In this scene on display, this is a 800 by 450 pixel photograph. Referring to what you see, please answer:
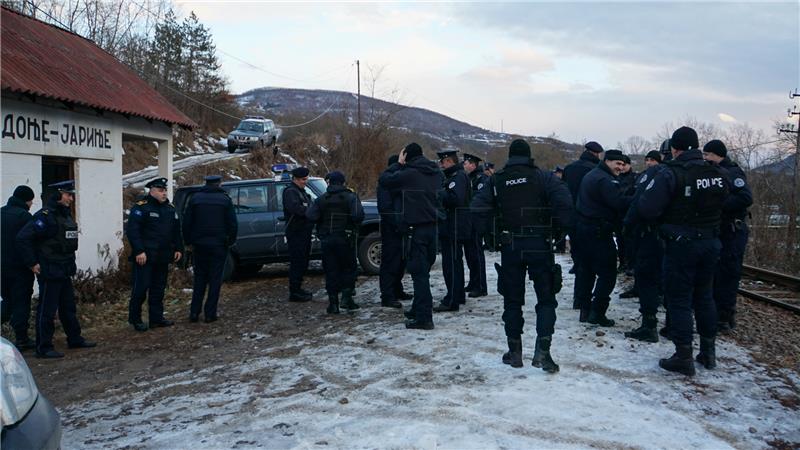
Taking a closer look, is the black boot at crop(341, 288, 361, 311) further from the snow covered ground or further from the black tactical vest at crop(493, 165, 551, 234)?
the black tactical vest at crop(493, 165, 551, 234)

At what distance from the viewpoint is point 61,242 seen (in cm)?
628

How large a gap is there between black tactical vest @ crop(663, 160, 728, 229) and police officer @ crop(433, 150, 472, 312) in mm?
2710

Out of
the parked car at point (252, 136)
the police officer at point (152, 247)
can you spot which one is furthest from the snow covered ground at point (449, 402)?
the parked car at point (252, 136)

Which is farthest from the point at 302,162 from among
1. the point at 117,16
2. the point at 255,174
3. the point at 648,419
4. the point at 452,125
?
the point at 452,125

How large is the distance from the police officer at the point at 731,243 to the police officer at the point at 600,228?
99cm

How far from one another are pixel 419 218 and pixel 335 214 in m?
1.35

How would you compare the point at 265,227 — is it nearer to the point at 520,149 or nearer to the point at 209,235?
the point at 209,235

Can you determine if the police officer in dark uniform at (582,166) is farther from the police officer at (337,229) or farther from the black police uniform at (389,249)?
the police officer at (337,229)

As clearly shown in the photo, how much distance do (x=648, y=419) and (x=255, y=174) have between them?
869 inches

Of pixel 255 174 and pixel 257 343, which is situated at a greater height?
pixel 255 174

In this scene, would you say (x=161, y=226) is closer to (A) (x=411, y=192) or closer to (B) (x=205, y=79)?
(A) (x=411, y=192)

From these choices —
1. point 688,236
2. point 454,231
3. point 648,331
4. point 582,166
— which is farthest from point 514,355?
point 582,166

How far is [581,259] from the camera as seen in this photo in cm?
656

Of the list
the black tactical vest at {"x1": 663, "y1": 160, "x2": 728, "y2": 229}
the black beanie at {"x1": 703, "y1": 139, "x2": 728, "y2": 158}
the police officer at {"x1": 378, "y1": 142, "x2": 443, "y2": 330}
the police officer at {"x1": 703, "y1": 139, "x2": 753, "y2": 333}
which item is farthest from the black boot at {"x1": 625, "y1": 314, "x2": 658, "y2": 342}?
the police officer at {"x1": 378, "y1": 142, "x2": 443, "y2": 330}
